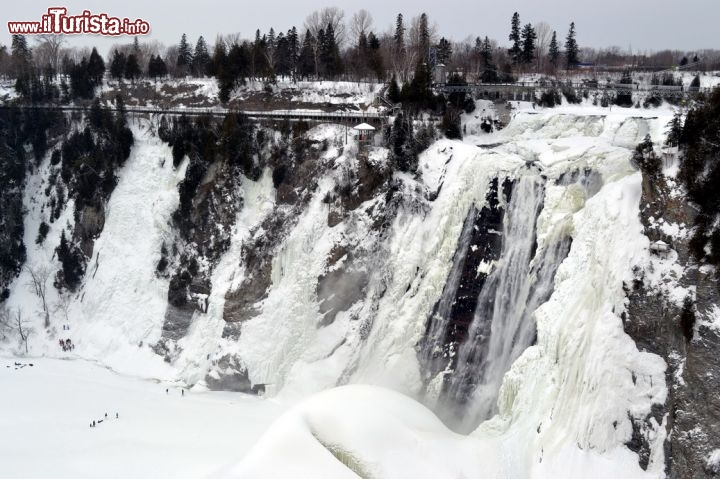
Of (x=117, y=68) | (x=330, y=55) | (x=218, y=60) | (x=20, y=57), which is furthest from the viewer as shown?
(x=20, y=57)

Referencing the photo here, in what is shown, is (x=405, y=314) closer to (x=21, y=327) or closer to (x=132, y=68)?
(x=21, y=327)

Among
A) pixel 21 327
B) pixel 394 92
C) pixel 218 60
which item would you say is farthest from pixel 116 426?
pixel 218 60

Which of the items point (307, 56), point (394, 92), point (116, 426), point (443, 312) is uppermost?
point (307, 56)

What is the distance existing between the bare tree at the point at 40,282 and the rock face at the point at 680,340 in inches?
1361

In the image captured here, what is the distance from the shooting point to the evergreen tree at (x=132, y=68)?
4898cm

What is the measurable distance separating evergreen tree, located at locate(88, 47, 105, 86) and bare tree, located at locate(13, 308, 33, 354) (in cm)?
2170

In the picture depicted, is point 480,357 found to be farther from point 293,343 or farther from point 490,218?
point 293,343

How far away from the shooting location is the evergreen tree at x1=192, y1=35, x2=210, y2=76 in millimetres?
56406

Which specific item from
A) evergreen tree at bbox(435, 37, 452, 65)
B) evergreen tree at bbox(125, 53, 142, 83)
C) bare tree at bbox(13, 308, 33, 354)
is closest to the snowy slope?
bare tree at bbox(13, 308, 33, 354)

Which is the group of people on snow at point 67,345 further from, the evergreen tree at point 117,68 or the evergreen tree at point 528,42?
the evergreen tree at point 528,42

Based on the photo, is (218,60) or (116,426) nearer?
(116,426)

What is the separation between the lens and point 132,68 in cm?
4922

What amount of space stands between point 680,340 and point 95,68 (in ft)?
160

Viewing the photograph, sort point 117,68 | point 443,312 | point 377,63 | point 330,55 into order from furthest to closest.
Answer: point 117,68, point 330,55, point 377,63, point 443,312
